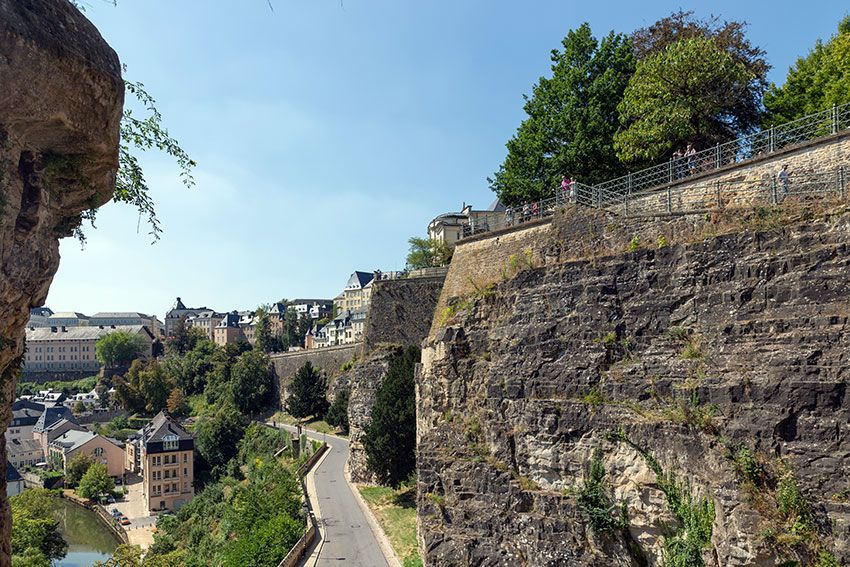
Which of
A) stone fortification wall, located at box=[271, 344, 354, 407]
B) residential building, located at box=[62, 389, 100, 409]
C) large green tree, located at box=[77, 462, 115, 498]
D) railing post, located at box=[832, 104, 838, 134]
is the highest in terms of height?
railing post, located at box=[832, 104, 838, 134]

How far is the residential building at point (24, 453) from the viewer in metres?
84.8

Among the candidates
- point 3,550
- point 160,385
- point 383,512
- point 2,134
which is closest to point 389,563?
point 383,512

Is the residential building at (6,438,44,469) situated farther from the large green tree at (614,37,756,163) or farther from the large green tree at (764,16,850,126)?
the large green tree at (764,16,850,126)

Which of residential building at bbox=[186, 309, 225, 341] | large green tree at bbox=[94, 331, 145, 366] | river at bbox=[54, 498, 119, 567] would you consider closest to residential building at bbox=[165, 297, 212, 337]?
residential building at bbox=[186, 309, 225, 341]

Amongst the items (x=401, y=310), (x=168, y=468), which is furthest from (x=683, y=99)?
(x=168, y=468)

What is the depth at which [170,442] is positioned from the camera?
62844 millimetres

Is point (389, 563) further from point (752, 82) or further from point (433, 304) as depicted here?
point (752, 82)

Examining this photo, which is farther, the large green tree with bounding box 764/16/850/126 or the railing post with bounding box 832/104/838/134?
the large green tree with bounding box 764/16/850/126

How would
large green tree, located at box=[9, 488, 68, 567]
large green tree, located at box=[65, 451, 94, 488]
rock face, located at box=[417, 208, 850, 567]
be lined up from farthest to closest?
1. large green tree, located at box=[65, 451, 94, 488]
2. large green tree, located at box=[9, 488, 68, 567]
3. rock face, located at box=[417, 208, 850, 567]

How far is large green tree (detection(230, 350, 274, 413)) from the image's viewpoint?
68.6 metres

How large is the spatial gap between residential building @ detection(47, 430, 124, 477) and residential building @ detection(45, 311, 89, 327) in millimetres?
94342

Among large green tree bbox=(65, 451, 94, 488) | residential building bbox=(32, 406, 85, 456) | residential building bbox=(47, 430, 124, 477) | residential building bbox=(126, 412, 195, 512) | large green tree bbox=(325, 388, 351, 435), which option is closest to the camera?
large green tree bbox=(325, 388, 351, 435)

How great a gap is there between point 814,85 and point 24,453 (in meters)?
95.1

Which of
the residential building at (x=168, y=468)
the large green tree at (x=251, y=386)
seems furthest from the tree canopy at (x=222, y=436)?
the large green tree at (x=251, y=386)
